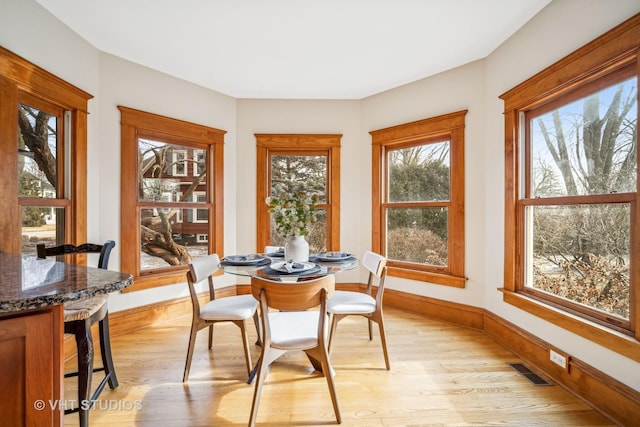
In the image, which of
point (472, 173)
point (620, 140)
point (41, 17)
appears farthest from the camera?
point (472, 173)

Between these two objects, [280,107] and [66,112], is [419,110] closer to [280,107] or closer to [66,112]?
[280,107]

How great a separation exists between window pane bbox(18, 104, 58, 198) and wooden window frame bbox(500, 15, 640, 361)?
3.73m

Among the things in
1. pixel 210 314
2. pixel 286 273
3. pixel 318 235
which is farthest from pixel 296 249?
pixel 318 235

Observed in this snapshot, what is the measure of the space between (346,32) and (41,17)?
2.26 meters

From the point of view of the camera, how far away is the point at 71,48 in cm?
250

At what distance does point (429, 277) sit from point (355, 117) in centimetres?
213

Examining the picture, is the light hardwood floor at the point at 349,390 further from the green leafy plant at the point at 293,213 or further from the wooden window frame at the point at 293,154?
the wooden window frame at the point at 293,154

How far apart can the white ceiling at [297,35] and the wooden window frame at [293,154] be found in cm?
67

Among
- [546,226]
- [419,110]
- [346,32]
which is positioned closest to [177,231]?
[346,32]

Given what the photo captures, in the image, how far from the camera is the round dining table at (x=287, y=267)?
194cm

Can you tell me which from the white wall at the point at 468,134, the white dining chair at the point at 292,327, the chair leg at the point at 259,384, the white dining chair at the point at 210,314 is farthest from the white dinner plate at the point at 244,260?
the white wall at the point at 468,134

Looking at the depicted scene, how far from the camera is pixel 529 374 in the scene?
2180 mm

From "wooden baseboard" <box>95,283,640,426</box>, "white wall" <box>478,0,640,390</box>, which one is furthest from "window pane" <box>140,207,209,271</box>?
"white wall" <box>478,0,640,390</box>

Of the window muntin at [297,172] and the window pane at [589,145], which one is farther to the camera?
the window muntin at [297,172]
